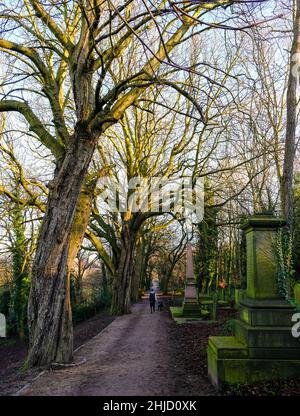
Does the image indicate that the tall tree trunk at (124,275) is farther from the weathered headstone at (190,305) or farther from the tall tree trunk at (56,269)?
the tall tree trunk at (56,269)

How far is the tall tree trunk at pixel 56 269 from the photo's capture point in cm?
766

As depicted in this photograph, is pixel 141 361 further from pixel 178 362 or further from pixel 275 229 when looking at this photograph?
pixel 275 229

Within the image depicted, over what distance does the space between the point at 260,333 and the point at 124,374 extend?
2.74 metres

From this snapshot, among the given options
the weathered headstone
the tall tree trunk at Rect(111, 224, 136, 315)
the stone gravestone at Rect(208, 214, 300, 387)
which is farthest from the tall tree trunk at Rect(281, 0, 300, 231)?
the tall tree trunk at Rect(111, 224, 136, 315)

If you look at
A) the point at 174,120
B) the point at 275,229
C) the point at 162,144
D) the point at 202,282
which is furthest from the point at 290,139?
the point at 202,282

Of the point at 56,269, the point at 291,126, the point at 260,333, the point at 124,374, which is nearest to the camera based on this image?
the point at 260,333

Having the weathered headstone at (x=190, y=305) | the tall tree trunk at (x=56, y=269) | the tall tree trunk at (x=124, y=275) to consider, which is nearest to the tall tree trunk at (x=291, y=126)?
the tall tree trunk at (x=56, y=269)

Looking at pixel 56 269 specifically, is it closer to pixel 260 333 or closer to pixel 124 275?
pixel 260 333

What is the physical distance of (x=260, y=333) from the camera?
18.2ft

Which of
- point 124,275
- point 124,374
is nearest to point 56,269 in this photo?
point 124,374

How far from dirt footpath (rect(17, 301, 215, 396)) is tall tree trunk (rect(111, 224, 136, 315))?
328 inches

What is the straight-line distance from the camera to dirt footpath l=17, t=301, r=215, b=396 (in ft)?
19.0

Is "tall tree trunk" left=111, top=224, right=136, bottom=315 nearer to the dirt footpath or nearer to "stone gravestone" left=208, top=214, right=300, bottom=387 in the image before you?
the dirt footpath

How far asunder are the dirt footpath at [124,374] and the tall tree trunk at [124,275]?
27.4 feet
